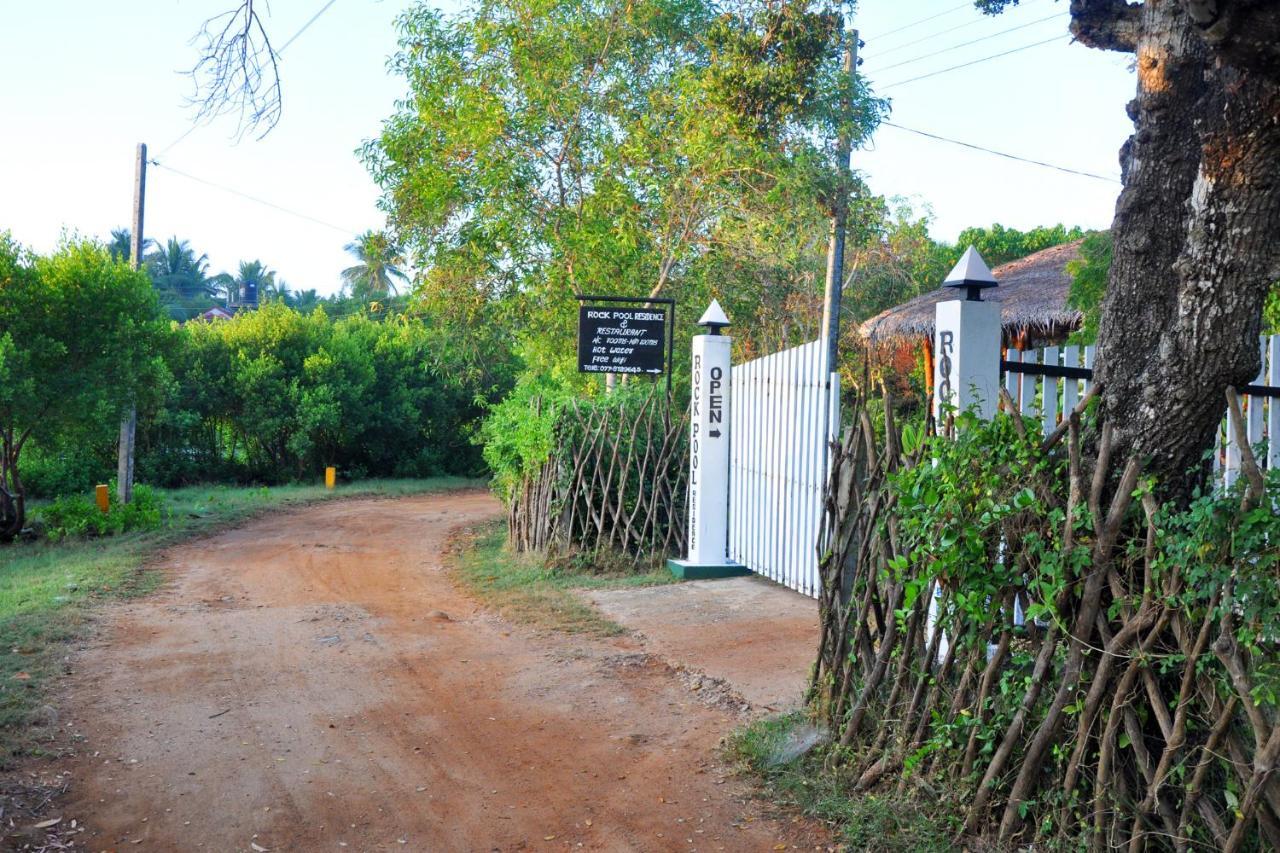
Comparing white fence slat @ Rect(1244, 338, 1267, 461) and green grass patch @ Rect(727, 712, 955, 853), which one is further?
white fence slat @ Rect(1244, 338, 1267, 461)

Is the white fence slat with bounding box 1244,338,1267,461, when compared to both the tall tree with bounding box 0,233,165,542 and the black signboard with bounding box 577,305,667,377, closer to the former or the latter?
the black signboard with bounding box 577,305,667,377

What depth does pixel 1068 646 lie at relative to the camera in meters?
3.71

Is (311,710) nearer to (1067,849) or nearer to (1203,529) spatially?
(1067,849)

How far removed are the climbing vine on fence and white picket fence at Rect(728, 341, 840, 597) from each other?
11.2 ft

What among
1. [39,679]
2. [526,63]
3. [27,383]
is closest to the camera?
[39,679]

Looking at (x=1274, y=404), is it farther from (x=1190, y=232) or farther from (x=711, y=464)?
(x=711, y=464)

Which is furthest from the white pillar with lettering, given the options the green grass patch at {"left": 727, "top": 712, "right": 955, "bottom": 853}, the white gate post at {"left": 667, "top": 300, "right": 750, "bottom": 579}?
the white gate post at {"left": 667, "top": 300, "right": 750, "bottom": 579}

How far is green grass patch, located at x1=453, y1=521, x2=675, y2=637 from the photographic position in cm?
833

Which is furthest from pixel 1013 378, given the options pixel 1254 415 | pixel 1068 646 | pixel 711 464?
pixel 711 464

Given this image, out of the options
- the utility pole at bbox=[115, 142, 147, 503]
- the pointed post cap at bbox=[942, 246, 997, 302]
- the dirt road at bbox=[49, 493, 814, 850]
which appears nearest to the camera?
the dirt road at bbox=[49, 493, 814, 850]

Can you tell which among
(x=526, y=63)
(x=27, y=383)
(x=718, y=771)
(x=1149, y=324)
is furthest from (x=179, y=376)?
(x=1149, y=324)

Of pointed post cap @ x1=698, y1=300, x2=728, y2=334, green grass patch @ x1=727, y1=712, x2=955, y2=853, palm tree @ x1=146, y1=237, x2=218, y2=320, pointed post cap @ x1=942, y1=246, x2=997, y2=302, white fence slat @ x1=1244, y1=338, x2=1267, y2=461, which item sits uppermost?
palm tree @ x1=146, y1=237, x2=218, y2=320

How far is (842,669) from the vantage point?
4.88 m

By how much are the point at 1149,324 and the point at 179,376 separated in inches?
792
